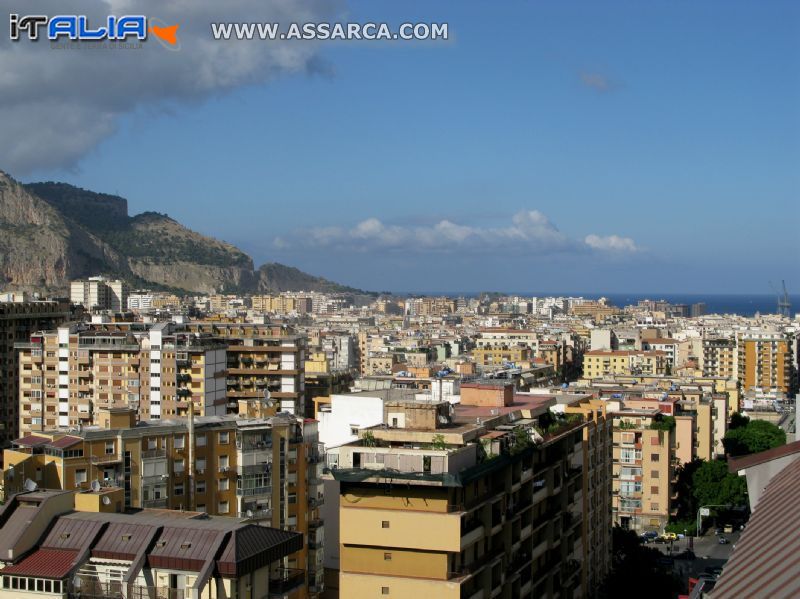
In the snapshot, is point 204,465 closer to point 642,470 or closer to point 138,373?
point 138,373

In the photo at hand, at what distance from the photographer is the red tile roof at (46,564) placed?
18245 mm

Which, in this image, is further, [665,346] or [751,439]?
[665,346]

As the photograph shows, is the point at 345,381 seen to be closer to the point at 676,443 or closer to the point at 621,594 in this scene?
the point at 676,443

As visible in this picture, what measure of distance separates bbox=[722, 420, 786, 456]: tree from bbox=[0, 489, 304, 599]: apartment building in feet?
142

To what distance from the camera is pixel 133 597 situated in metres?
18.4

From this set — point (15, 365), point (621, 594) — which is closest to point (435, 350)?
point (15, 365)

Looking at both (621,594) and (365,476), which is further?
(621,594)

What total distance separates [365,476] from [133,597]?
4.44m

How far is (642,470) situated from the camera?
47.1 metres

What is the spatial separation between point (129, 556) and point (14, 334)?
47566mm

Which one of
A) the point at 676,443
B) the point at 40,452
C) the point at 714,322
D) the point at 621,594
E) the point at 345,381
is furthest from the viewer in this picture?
the point at 714,322

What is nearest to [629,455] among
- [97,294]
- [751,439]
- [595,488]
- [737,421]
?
[595,488]

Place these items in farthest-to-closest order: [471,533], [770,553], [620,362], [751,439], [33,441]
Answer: [620,362] → [751,439] → [33,441] → [471,533] → [770,553]

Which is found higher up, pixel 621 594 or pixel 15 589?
pixel 15 589
